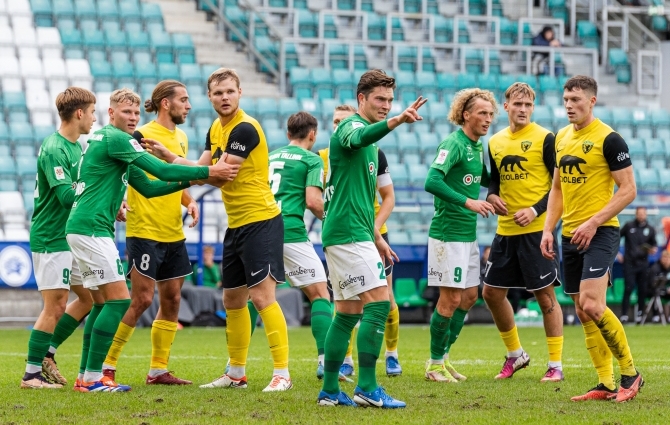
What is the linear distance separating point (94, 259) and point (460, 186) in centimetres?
303

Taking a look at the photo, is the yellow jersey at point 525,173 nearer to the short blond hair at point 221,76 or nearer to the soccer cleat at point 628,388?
the soccer cleat at point 628,388

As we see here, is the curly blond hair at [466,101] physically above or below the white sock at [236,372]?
above

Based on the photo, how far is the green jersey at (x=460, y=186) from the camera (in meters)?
8.84

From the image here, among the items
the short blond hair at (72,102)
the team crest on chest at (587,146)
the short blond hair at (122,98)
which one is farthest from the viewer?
the short blond hair at (72,102)

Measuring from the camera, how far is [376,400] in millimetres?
6734

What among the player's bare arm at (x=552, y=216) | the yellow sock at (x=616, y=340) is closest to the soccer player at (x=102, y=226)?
the player's bare arm at (x=552, y=216)

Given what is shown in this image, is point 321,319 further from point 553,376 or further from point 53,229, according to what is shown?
point 53,229

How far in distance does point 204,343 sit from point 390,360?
4776 mm

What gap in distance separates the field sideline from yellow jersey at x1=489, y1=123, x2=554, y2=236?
1.29 m

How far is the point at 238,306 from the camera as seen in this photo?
8.05m

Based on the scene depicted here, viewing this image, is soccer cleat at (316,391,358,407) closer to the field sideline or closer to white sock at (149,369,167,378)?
the field sideline

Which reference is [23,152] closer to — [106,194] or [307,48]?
[307,48]

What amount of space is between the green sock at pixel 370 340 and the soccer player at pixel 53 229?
8.57ft

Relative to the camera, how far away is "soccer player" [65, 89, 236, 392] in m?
7.73
